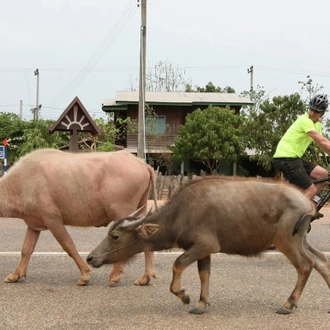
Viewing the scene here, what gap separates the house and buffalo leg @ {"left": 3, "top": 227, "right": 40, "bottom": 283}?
28.3 metres

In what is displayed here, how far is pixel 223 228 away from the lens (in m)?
5.70

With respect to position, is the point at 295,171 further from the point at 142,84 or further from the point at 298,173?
the point at 142,84

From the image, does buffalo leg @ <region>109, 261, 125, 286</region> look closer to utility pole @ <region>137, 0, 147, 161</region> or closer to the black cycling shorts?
the black cycling shorts

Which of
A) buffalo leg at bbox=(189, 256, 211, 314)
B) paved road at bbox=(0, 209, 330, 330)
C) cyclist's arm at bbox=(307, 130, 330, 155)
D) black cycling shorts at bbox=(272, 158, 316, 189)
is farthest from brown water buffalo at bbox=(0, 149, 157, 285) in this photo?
cyclist's arm at bbox=(307, 130, 330, 155)

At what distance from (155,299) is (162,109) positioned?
32.1 meters

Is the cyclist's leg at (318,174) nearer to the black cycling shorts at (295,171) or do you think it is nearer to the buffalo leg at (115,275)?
the black cycling shorts at (295,171)

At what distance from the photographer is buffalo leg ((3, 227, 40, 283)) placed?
7.07 metres

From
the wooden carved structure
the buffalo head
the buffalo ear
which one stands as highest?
the wooden carved structure

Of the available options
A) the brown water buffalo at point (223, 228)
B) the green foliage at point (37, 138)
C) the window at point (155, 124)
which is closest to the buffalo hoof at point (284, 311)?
the brown water buffalo at point (223, 228)

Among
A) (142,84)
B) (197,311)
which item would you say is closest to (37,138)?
(142,84)

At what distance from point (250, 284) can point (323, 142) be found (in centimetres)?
201

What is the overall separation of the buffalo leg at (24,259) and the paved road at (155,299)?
0.35 ft

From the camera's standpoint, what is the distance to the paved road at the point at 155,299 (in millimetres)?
5305

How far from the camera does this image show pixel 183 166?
118 feet
